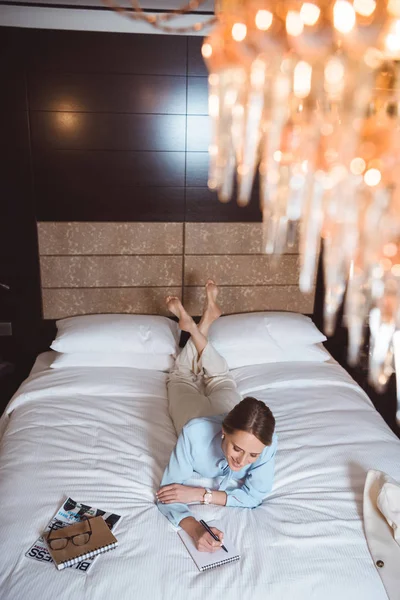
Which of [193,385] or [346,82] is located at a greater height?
[346,82]

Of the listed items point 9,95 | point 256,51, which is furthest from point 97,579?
point 9,95

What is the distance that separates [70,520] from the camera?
5.48 feet

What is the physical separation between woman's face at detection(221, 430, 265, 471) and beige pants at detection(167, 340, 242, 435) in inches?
20.7

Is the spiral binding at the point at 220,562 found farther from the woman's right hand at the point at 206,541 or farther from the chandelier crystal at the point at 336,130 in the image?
the chandelier crystal at the point at 336,130

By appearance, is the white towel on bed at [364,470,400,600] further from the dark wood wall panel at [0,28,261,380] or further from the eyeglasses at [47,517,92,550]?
the dark wood wall panel at [0,28,261,380]

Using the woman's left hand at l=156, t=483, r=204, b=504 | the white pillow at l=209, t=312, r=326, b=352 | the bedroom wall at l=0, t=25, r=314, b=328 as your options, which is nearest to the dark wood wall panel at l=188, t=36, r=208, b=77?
the bedroom wall at l=0, t=25, r=314, b=328

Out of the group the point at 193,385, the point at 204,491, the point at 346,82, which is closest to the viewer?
the point at 346,82

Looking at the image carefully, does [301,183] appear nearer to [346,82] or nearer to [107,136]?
[346,82]

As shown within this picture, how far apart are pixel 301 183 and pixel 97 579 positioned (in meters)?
1.28

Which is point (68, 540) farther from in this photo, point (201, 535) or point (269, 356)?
point (269, 356)

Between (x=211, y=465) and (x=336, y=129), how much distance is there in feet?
4.76

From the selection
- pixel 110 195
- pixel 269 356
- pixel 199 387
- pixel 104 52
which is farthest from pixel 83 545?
pixel 104 52

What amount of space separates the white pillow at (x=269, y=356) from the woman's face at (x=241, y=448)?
3.75 feet

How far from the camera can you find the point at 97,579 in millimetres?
1472
